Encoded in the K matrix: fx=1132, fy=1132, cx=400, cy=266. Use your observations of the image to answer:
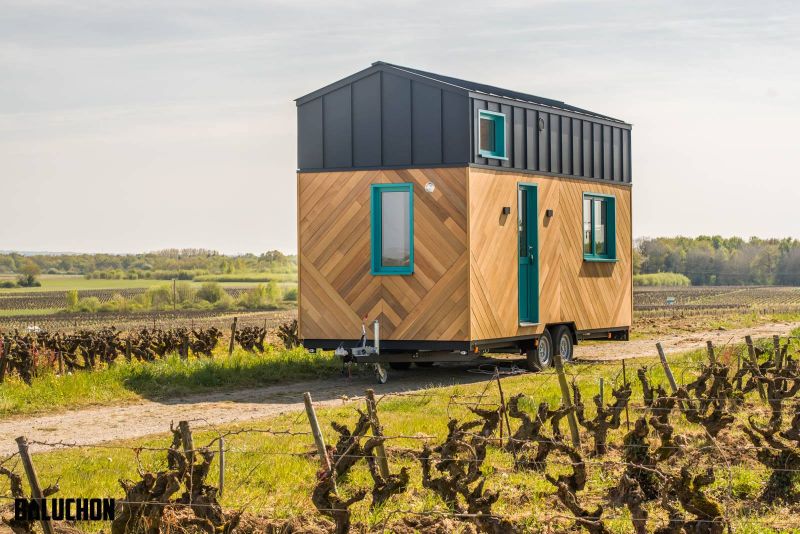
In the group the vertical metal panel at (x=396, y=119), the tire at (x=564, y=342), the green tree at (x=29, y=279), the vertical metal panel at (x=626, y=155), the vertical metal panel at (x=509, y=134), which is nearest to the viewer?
the vertical metal panel at (x=396, y=119)

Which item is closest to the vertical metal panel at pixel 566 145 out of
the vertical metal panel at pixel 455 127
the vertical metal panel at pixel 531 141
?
the vertical metal panel at pixel 531 141

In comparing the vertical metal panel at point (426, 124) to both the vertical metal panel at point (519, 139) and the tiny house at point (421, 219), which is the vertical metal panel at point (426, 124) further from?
the vertical metal panel at point (519, 139)

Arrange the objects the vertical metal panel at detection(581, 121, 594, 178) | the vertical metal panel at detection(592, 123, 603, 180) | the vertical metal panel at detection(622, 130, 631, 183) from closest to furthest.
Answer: the vertical metal panel at detection(581, 121, 594, 178)
the vertical metal panel at detection(592, 123, 603, 180)
the vertical metal panel at detection(622, 130, 631, 183)

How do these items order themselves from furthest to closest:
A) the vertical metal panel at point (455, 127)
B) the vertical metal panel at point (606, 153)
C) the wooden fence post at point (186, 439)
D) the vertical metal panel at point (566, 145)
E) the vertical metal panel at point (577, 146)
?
the vertical metal panel at point (606, 153) < the vertical metal panel at point (577, 146) < the vertical metal panel at point (566, 145) < the vertical metal panel at point (455, 127) < the wooden fence post at point (186, 439)

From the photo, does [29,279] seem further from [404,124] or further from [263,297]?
[404,124]

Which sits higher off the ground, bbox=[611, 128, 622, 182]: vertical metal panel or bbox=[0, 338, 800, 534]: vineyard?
bbox=[611, 128, 622, 182]: vertical metal panel

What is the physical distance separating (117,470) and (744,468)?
222 inches

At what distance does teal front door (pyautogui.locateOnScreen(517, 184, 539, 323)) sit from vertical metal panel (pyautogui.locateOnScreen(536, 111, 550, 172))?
1.73 ft

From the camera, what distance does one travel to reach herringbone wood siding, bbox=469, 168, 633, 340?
1698cm

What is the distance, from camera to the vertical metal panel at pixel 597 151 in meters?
20.4

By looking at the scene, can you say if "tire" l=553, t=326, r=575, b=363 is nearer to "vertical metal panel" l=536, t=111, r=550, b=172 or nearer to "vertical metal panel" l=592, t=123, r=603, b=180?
"vertical metal panel" l=536, t=111, r=550, b=172

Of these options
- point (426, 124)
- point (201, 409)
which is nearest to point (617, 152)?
point (426, 124)

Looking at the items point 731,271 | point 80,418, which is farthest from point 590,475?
point 731,271

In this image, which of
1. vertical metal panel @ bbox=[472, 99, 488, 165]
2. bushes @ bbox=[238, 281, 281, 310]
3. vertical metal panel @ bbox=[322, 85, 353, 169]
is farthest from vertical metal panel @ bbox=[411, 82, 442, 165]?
bushes @ bbox=[238, 281, 281, 310]
